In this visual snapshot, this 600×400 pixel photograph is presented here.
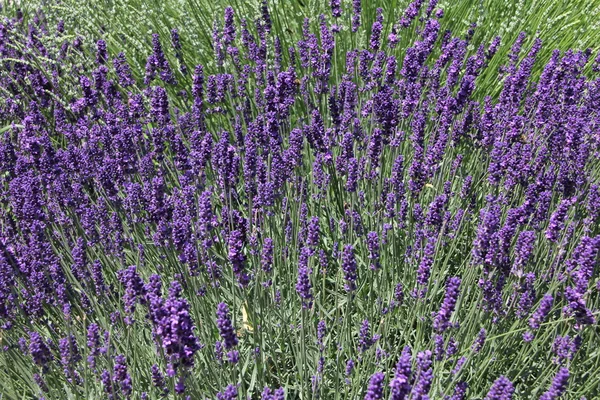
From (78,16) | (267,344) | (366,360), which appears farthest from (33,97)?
(366,360)

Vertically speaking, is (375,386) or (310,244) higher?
(375,386)

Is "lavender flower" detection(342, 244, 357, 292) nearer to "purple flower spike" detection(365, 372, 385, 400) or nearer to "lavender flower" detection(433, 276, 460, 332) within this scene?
"lavender flower" detection(433, 276, 460, 332)

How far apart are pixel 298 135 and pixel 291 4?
2654 millimetres

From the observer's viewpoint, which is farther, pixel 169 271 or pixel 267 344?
pixel 169 271

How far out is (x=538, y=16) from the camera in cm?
496

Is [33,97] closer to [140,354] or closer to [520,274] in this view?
[140,354]

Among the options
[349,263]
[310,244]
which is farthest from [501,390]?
[310,244]

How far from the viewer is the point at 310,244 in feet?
7.87

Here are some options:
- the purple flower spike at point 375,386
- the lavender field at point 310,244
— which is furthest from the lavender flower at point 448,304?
the purple flower spike at point 375,386

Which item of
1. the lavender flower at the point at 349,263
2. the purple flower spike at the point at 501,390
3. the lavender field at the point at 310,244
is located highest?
the lavender flower at the point at 349,263

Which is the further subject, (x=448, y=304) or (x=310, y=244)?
(x=310, y=244)

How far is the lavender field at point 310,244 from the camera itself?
7.38 feet

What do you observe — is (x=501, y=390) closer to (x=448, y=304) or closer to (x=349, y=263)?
(x=448, y=304)

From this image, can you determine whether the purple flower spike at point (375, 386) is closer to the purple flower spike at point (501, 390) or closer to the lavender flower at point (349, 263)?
the purple flower spike at point (501, 390)
